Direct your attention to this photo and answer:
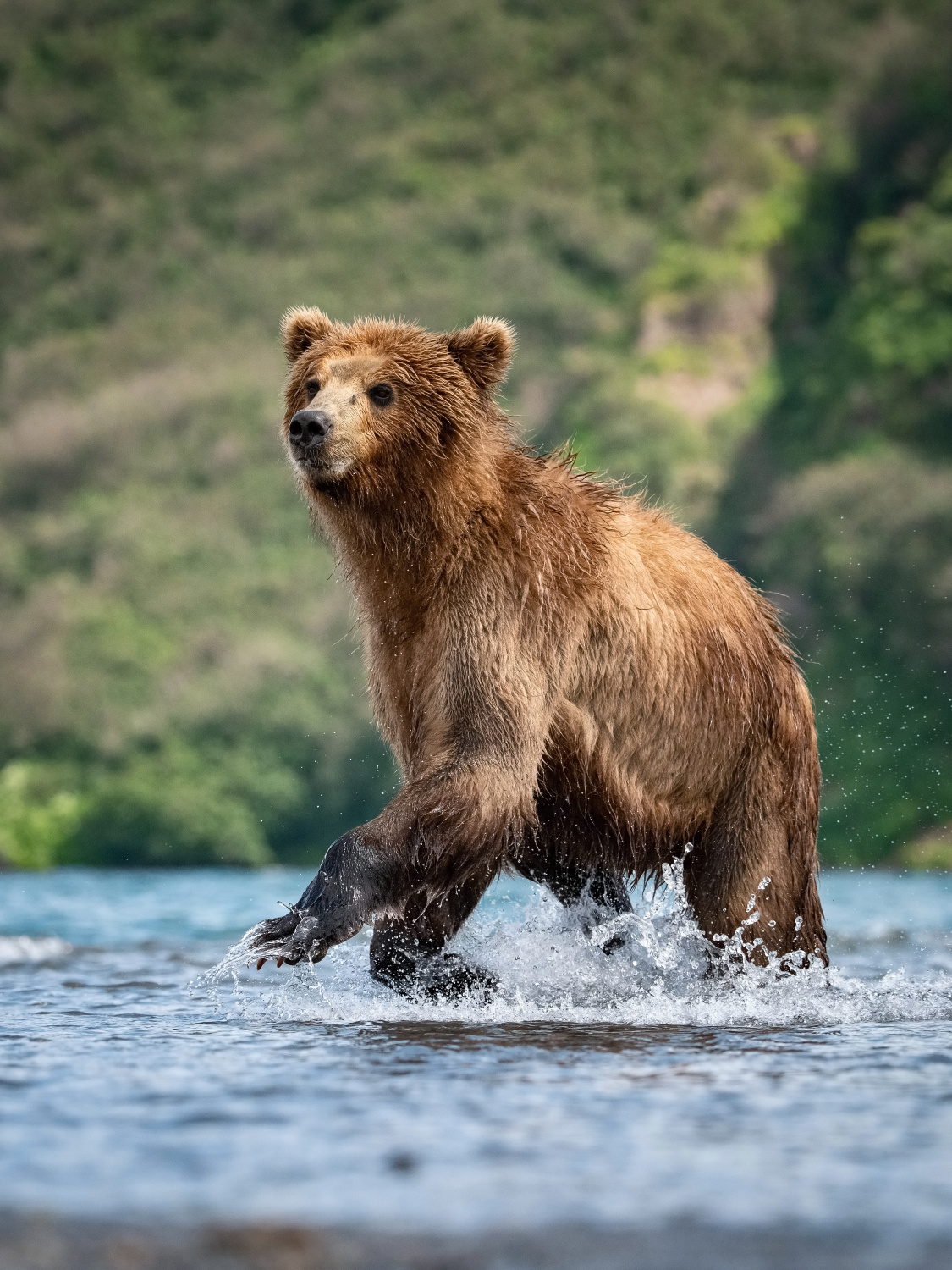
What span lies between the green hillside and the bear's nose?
16452 mm

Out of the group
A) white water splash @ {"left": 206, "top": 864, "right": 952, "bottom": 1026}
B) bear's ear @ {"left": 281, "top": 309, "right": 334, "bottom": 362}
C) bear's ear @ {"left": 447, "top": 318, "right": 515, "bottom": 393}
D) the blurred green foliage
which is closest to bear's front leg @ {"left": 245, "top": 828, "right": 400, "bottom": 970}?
white water splash @ {"left": 206, "top": 864, "right": 952, "bottom": 1026}

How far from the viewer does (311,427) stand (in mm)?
5379

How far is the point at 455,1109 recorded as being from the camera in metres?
3.69

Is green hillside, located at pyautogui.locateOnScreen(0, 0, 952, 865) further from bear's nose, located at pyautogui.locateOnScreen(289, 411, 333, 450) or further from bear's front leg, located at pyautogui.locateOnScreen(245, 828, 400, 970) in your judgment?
bear's front leg, located at pyautogui.locateOnScreen(245, 828, 400, 970)

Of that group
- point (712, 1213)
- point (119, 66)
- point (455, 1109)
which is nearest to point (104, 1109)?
point (455, 1109)

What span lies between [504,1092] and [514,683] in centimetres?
164

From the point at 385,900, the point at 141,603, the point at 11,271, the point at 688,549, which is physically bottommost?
the point at 385,900

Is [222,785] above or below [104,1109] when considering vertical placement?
above

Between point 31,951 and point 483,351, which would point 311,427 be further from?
point 31,951

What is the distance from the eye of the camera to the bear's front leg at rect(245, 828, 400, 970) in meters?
5.06

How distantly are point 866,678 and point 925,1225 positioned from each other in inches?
1217

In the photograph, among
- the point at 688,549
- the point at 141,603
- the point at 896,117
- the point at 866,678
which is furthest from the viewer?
the point at 896,117

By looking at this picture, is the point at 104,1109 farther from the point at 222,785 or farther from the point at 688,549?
the point at 222,785

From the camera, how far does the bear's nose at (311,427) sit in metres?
5.37
